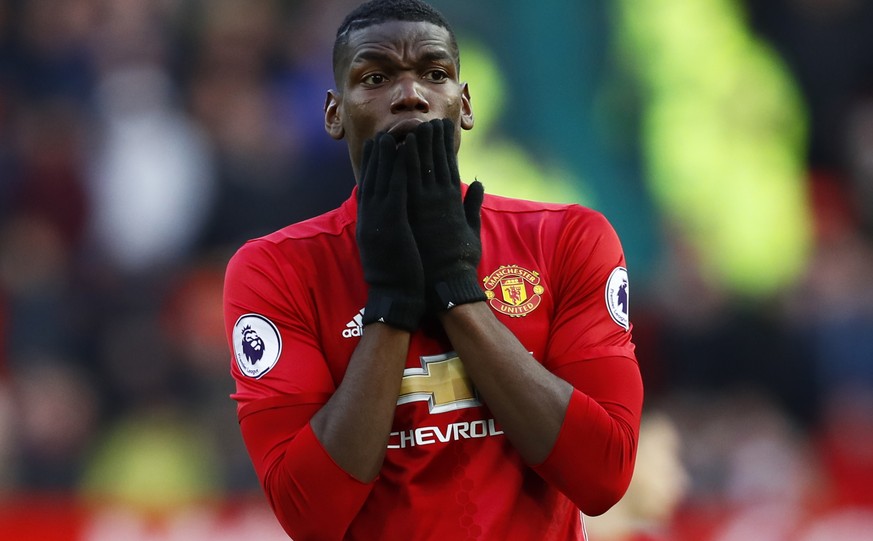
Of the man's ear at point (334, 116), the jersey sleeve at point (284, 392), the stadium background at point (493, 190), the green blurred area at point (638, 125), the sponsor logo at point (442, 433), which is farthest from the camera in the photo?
the green blurred area at point (638, 125)

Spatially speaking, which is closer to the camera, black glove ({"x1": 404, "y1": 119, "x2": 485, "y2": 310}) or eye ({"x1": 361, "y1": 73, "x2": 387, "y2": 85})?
black glove ({"x1": 404, "y1": 119, "x2": 485, "y2": 310})

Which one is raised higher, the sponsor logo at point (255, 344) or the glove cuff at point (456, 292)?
the glove cuff at point (456, 292)

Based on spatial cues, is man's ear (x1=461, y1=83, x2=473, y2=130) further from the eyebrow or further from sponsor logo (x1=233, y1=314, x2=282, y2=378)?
sponsor logo (x1=233, y1=314, x2=282, y2=378)

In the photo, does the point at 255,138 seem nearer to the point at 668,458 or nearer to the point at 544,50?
the point at 544,50

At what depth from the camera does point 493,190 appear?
8047 mm

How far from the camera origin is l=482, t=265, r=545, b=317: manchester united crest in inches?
97.7

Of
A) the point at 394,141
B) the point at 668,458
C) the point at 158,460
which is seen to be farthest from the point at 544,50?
the point at 394,141

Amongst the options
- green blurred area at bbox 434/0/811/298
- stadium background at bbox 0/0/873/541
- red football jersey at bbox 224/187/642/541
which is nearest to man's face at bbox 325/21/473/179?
red football jersey at bbox 224/187/642/541

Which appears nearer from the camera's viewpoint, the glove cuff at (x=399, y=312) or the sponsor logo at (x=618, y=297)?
the glove cuff at (x=399, y=312)

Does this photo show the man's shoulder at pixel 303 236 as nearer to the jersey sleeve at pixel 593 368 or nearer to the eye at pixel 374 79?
the eye at pixel 374 79

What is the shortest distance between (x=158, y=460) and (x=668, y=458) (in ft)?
12.2

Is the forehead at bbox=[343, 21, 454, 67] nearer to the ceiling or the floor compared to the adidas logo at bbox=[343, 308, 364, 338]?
nearer to the ceiling

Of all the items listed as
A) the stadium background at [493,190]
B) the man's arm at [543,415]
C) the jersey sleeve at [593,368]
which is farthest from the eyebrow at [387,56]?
the stadium background at [493,190]

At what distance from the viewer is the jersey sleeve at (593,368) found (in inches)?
90.8
